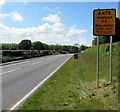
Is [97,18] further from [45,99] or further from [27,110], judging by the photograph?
[27,110]

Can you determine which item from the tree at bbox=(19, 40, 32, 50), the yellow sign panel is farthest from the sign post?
the tree at bbox=(19, 40, 32, 50)

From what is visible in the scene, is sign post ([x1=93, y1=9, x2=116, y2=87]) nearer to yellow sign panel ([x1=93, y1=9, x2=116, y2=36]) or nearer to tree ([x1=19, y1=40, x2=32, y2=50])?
yellow sign panel ([x1=93, y1=9, x2=116, y2=36])

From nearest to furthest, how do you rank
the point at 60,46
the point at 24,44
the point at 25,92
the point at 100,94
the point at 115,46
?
the point at 100,94 < the point at 25,92 < the point at 115,46 < the point at 24,44 < the point at 60,46

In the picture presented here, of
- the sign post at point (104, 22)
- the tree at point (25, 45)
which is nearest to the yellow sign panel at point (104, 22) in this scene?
the sign post at point (104, 22)

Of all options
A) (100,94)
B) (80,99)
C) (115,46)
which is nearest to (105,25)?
(100,94)

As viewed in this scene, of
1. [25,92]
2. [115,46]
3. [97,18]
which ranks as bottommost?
[25,92]

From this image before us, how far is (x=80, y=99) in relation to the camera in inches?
249

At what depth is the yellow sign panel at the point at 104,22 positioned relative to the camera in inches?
321

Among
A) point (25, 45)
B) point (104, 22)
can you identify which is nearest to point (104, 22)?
point (104, 22)

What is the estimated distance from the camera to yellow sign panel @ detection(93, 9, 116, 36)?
8.16 metres

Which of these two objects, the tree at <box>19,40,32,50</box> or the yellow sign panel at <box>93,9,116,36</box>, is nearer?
the yellow sign panel at <box>93,9,116,36</box>

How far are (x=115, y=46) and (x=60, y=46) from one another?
145 metres

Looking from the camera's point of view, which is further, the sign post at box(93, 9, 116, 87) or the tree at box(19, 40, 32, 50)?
the tree at box(19, 40, 32, 50)

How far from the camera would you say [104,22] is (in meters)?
8.32
